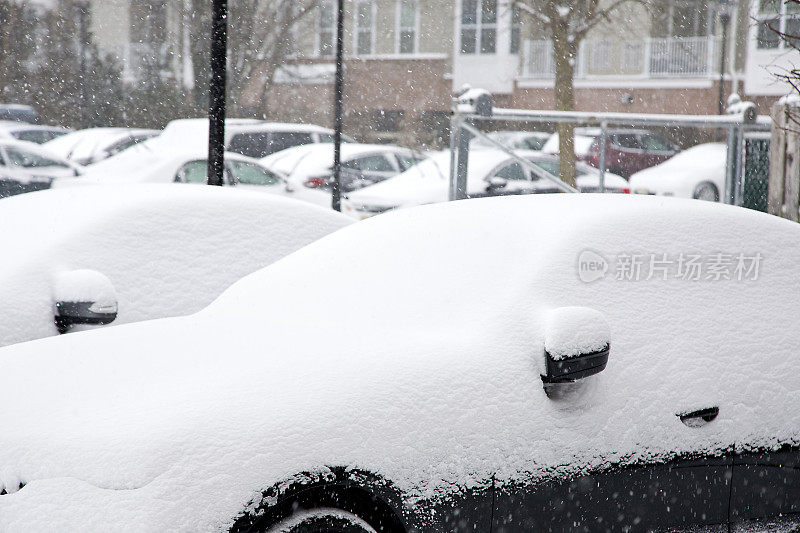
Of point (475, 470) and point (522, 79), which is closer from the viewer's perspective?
point (475, 470)

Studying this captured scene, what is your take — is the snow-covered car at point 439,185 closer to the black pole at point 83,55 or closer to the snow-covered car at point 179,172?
the snow-covered car at point 179,172

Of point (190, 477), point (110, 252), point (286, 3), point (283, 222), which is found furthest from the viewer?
point (286, 3)

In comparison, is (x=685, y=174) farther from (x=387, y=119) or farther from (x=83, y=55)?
(x=83, y=55)

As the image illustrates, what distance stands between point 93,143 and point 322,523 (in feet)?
64.0

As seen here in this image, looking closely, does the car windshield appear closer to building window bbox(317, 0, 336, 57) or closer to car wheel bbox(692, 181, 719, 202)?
car wheel bbox(692, 181, 719, 202)

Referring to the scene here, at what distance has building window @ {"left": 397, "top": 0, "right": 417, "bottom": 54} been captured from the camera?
35656mm

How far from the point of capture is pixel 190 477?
253 centimetres

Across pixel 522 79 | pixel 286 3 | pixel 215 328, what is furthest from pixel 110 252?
pixel 522 79

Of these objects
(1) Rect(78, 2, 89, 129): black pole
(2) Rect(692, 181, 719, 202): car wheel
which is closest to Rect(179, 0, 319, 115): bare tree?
(1) Rect(78, 2, 89, 129): black pole

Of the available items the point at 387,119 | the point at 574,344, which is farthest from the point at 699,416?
the point at 387,119

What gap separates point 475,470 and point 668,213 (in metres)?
1.26

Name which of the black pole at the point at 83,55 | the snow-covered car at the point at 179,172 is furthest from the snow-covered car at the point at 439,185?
the black pole at the point at 83,55

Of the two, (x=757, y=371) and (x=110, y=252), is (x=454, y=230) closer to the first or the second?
(x=757, y=371)

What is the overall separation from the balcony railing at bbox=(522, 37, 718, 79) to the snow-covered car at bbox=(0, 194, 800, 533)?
93.7ft
